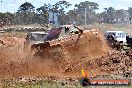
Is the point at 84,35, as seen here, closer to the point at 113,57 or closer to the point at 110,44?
the point at 113,57

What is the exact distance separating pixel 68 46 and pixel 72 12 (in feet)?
234

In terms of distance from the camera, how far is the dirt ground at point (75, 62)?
1396cm

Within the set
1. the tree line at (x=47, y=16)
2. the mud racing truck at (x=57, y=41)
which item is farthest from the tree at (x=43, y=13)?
the mud racing truck at (x=57, y=41)

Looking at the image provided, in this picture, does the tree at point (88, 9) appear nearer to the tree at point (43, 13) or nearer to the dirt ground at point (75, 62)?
the tree at point (43, 13)

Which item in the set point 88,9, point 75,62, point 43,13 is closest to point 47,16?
point 43,13

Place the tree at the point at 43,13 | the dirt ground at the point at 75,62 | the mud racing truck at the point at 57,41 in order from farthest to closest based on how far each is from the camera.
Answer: the tree at the point at 43,13 → the mud racing truck at the point at 57,41 → the dirt ground at the point at 75,62

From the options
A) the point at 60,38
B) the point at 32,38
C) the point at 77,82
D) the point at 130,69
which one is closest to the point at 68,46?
the point at 60,38

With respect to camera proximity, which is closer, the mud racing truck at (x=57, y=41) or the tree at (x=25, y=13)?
the mud racing truck at (x=57, y=41)

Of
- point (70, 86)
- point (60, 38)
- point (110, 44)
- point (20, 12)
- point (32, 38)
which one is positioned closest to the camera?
point (70, 86)

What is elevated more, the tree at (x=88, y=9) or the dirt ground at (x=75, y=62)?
the tree at (x=88, y=9)

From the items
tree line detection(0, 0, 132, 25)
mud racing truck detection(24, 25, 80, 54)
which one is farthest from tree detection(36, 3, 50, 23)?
mud racing truck detection(24, 25, 80, 54)

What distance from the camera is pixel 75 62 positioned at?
15.1 meters

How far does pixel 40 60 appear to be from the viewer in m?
14.5

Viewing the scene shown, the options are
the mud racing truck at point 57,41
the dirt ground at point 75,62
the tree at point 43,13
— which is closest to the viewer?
the dirt ground at point 75,62
